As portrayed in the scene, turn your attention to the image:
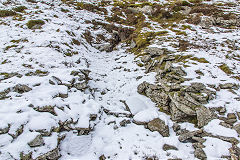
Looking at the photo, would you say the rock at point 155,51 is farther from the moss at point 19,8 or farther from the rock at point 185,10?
the moss at point 19,8

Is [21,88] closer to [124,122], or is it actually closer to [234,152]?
[124,122]

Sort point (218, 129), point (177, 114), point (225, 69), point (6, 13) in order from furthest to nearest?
1. point (6, 13)
2. point (225, 69)
3. point (177, 114)
4. point (218, 129)

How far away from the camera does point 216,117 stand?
24.5 ft

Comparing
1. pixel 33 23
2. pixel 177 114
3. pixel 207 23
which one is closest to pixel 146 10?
pixel 207 23

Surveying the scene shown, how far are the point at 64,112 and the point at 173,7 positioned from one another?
33467 millimetres

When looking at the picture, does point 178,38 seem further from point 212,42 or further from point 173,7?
point 173,7

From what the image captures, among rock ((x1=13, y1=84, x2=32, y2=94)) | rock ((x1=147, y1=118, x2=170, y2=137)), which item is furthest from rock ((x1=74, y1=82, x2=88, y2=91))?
rock ((x1=147, y1=118, x2=170, y2=137))

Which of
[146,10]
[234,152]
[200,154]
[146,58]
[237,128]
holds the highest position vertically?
[146,10]

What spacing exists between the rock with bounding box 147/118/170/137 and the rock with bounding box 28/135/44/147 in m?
5.91

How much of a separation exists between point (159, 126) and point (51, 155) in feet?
19.6

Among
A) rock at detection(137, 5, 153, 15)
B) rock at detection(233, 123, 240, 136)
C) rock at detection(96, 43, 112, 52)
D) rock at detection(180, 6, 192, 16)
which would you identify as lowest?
rock at detection(96, 43, 112, 52)

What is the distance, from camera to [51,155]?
5738mm

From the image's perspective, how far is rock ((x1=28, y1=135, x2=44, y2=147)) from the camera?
5.71 metres

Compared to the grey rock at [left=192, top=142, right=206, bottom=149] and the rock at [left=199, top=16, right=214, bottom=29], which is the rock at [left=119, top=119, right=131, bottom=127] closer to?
the grey rock at [left=192, top=142, right=206, bottom=149]
